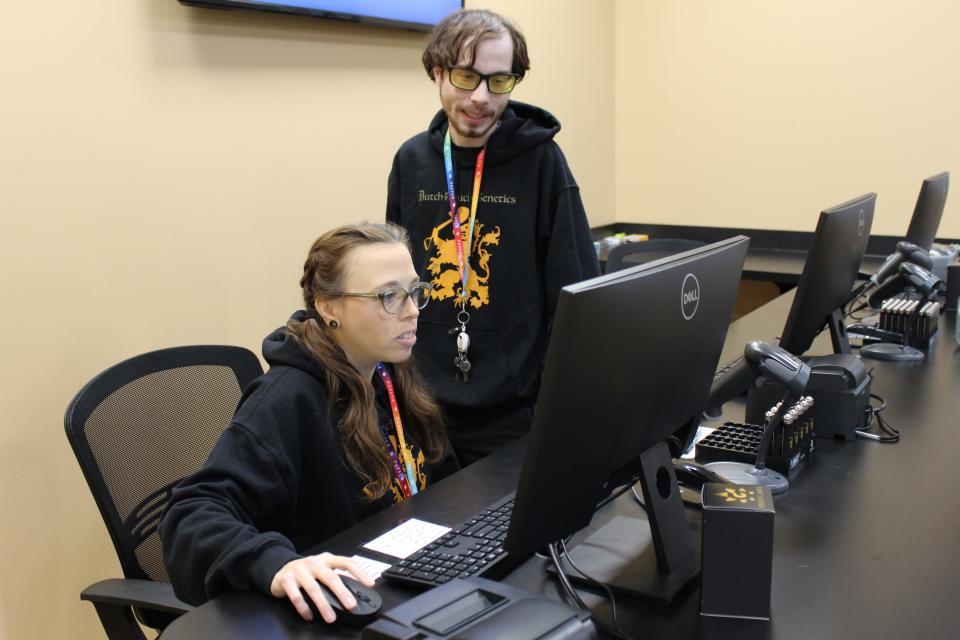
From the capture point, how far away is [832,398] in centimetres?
183

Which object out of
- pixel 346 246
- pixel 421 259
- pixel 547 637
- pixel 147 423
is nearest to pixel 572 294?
pixel 547 637

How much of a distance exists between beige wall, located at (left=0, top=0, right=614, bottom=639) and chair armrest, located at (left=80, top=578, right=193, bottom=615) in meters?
0.63

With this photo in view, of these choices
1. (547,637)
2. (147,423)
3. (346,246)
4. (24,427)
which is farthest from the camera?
(24,427)

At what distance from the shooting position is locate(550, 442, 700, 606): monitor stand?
1.21 metres

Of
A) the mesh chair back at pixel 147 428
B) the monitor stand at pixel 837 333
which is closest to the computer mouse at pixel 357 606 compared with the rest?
the mesh chair back at pixel 147 428

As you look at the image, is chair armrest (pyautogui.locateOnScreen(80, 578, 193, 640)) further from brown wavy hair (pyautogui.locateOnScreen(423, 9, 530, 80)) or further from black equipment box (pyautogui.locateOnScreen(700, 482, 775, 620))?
brown wavy hair (pyautogui.locateOnScreen(423, 9, 530, 80))

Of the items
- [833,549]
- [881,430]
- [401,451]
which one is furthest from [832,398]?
[401,451]

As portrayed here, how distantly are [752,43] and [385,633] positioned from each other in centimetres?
363

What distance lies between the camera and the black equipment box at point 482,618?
0.89 m

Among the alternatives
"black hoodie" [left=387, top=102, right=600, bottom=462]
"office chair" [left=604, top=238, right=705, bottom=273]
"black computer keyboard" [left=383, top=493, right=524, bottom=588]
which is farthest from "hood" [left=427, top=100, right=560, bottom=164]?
"office chair" [left=604, top=238, right=705, bottom=273]

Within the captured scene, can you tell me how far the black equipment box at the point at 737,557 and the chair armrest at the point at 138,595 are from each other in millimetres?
815

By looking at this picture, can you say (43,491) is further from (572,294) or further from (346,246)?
(572,294)

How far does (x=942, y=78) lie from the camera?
3.58 metres

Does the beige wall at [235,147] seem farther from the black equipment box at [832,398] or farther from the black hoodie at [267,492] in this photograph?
the black equipment box at [832,398]
